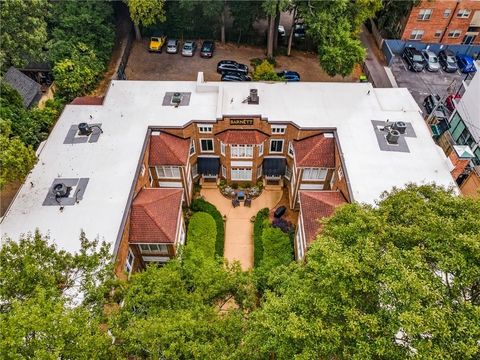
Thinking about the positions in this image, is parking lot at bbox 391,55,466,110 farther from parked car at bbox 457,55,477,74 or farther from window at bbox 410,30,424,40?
window at bbox 410,30,424,40

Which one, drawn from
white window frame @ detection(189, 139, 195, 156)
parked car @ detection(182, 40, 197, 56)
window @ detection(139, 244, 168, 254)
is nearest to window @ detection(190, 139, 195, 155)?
white window frame @ detection(189, 139, 195, 156)

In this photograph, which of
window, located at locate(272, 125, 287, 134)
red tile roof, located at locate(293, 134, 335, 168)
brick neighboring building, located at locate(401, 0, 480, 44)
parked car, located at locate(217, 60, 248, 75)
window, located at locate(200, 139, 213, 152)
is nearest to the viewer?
red tile roof, located at locate(293, 134, 335, 168)

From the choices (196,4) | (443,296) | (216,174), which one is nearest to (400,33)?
(196,4)

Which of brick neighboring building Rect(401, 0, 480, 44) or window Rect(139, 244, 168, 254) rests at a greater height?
brick neighboring building Rect(401, 0, 480, 44)

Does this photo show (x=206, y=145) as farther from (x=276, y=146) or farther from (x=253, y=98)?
(x=276, y=146)

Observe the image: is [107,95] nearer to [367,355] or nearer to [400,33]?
[367,355]

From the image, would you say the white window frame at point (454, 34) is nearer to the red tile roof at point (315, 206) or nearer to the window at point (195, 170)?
the red tile roof at point (315, 206)
